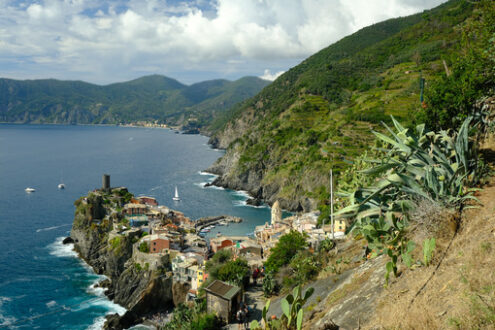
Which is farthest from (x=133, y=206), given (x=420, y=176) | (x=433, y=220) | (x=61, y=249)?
(x=433, y=220)

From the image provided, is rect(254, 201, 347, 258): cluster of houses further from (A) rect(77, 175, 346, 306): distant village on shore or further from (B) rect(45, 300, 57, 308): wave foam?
(B) rect(45, 300, 57, 308): wave foam

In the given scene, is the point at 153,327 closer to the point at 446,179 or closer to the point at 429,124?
the point at 429,124

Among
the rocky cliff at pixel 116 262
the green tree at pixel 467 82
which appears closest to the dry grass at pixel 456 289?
the green tree at pixel 467 82

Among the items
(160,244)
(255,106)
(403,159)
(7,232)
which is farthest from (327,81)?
(403,159)

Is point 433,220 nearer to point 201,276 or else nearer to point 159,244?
point 201,276

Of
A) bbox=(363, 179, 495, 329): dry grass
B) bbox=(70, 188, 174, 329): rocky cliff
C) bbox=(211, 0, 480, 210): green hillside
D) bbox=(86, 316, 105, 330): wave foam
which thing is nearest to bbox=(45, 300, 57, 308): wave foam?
bbox=(70, 188, 174, 329): rocky cliff

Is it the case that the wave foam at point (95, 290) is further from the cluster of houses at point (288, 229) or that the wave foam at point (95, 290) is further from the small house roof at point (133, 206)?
the cluster of houses at point (288, 229)
